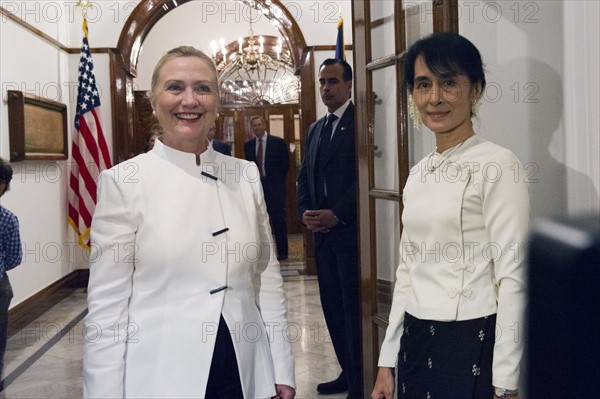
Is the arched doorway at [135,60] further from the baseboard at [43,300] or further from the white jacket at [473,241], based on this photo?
the white jacket at [473,241]

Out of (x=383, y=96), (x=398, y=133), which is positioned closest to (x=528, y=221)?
(x=398, y=133)

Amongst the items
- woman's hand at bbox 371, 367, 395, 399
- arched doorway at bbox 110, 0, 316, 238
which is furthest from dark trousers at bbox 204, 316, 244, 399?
arched doorway at bbox 110, 0, 316, 238

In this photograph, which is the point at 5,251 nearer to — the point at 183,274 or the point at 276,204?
the point at 183,274

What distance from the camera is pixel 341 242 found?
3.08 metres

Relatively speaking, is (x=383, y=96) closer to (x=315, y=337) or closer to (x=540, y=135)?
(x=540, y=135)

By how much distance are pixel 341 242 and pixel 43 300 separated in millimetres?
3415

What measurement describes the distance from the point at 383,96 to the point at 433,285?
3.67 ft

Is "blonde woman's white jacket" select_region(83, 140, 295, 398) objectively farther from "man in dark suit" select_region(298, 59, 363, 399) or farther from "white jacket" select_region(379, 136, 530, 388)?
"man in dark suit" select_region(298, 59, 363, 399)

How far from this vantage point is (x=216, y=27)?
34.7ft

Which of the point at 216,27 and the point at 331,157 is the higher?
the point at 216,27

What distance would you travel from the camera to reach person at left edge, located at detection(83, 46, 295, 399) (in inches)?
58.7

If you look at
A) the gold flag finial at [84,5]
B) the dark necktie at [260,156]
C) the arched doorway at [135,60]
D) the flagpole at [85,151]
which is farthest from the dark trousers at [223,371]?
the dark necktie at [260,156]

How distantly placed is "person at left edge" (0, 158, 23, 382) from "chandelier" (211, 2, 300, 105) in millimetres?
7654

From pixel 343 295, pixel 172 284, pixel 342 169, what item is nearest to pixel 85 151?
pixel 342 169
